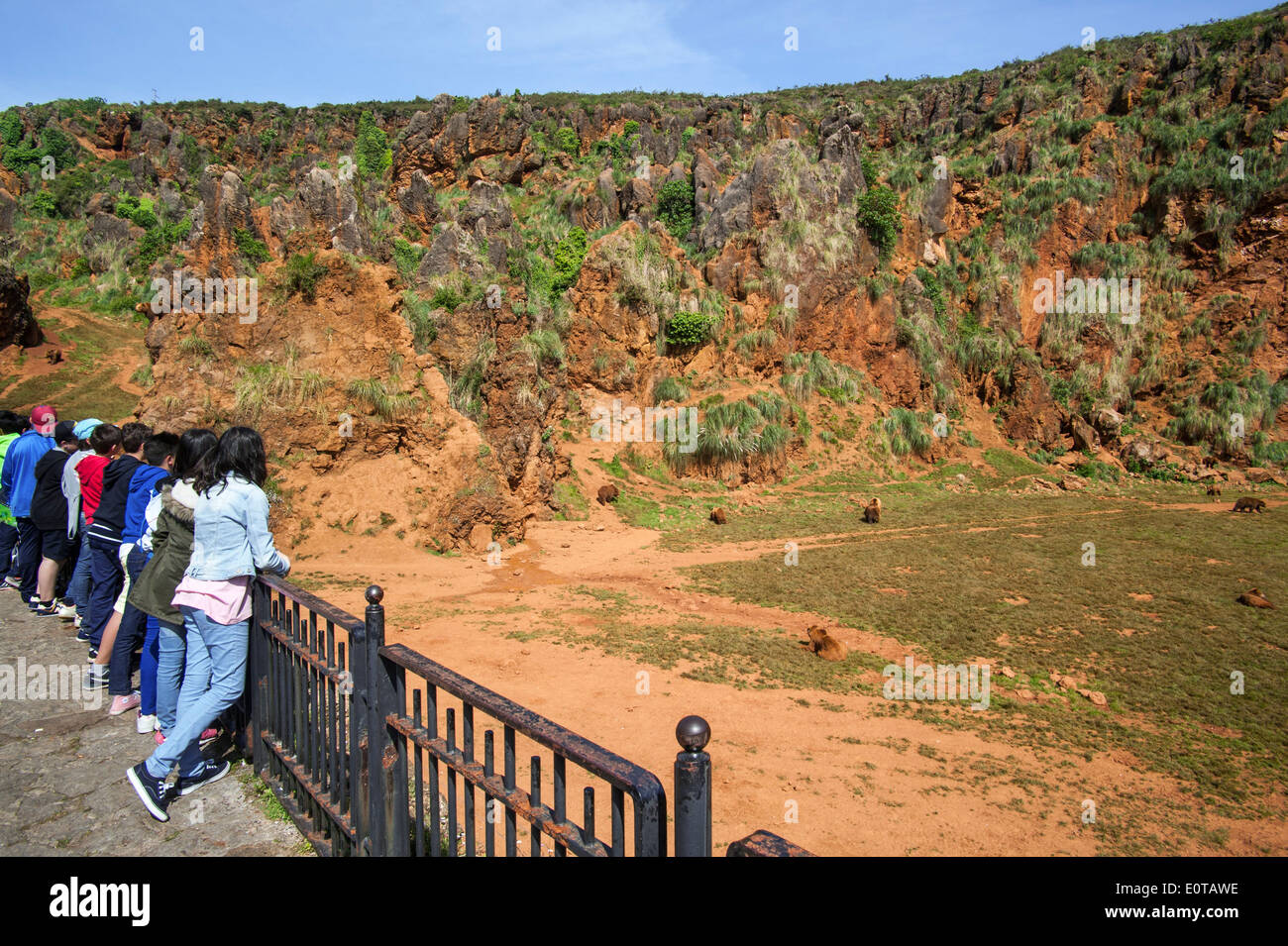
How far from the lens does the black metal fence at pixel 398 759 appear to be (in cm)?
167

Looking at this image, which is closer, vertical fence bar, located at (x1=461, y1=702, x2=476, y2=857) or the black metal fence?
the black metal fence

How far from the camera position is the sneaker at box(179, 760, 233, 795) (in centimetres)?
377

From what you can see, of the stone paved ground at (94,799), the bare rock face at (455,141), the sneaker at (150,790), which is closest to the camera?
→ the stone paved ground at (94,799)

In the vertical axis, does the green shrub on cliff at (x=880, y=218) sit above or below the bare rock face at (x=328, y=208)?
above

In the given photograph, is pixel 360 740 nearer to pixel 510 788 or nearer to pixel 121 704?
pixel 510 788

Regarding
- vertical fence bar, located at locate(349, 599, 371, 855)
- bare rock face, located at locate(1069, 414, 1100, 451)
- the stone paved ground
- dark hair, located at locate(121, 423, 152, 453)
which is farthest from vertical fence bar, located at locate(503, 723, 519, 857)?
bare rock face, located at locate(1069, 414, 1100, 451)

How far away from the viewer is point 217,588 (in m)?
3.56

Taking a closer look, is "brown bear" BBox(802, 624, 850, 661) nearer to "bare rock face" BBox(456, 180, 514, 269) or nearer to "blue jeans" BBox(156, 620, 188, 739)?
"blue jeans" BBox(156, 620, 188, 739)

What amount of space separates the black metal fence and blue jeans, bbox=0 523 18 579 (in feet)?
19.6

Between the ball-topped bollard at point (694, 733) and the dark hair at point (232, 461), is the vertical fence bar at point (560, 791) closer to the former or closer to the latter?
the ball-topped bollard at point (694, 733)

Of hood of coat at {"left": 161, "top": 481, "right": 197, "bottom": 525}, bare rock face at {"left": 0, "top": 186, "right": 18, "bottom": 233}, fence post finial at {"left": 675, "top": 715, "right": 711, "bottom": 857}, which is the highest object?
bare rock face at {"left": 0, "top": 186, "right": 18, "bottom": 233}

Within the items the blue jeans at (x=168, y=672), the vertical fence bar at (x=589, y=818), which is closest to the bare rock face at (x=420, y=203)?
the blue jeans at (x=168, y=672)

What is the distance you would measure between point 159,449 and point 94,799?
85.8 inches

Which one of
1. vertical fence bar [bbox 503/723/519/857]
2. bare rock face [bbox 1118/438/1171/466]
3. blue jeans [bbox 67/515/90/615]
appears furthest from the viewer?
bare rock face [bbox 1118/438/1171/466]
